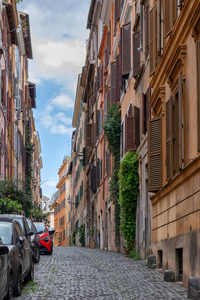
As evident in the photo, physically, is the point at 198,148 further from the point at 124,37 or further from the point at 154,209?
the point at 124,37

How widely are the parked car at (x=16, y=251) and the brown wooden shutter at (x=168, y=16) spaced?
5490mm

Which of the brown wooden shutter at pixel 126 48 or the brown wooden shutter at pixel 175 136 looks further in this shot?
the brown wooden shutter at pixel 126 48

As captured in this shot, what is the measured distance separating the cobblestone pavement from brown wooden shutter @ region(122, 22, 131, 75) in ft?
29.8

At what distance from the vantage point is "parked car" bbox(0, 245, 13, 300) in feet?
29.0

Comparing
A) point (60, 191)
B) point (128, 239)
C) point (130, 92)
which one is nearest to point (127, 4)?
point (130, 92)

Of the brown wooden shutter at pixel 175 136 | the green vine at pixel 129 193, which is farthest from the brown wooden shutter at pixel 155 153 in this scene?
the green vine at pixel 129 193

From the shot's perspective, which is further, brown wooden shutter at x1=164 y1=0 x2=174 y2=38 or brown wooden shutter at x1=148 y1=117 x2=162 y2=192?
brown wooden shutter at x1=148 y1=117 x2=162 y2=192

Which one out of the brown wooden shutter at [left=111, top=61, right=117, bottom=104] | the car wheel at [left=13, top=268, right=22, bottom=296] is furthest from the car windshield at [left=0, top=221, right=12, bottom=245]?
the brown wooden shutter at [left=111, top=61, right=117, bottom=104]

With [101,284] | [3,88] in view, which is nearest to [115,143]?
[3,88]

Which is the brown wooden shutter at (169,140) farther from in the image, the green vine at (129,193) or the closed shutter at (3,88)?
the closed shutter at (3,88)

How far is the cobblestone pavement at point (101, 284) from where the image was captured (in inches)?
433

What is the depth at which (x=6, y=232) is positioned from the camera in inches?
458

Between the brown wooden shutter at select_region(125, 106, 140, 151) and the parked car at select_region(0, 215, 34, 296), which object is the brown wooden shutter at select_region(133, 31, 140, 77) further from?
the parked car at select_region(0, 215, 34, 296)

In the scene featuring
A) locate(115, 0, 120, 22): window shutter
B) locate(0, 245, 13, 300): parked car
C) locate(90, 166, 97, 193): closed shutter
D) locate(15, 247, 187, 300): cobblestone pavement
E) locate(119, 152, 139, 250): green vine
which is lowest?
locate(15, 247, 187, 300): cobblestone pavement
